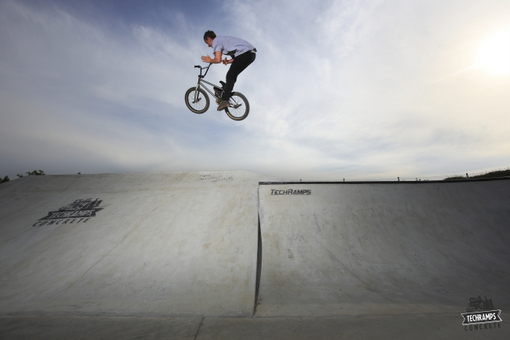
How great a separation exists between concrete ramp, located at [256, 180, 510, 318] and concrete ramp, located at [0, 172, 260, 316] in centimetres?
69

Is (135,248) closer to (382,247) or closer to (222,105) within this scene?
(222,105)

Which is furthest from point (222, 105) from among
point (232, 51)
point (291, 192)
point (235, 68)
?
point (291, 192)

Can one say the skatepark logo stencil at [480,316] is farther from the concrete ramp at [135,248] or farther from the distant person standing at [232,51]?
the distant person standing at [232,51]

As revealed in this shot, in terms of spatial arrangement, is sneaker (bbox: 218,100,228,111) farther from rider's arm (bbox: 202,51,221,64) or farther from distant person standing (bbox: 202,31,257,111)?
rider's arm (bbox: 202,51,221,64)

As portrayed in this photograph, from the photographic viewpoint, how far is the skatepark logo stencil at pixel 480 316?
2443 mm

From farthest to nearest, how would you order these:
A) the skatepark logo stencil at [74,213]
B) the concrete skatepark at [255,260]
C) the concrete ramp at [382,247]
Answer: the skatepark logo stencil at [74,213] → the concrete ramp at [382,247] → the concrete skatepark at [255,260]

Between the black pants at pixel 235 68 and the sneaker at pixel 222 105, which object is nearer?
the black pants at pixel 235 68

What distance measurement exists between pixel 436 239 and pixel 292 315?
168 inches

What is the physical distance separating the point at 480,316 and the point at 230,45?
646cm

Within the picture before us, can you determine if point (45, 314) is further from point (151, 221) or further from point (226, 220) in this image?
point (226, 220)

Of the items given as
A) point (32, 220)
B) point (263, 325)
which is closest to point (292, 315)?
point (263, 325)

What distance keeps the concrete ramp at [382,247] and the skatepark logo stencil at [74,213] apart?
5.13m

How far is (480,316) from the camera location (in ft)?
8.95

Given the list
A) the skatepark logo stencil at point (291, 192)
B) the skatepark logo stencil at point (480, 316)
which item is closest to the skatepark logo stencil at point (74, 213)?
the skatepark logo stencil at point (291, 192)
